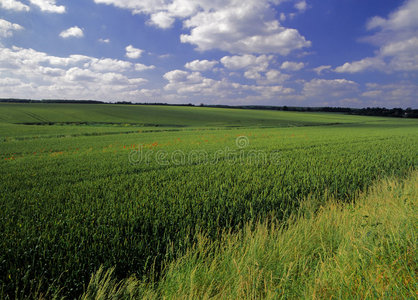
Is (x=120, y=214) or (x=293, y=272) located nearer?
(x=293, y=272)

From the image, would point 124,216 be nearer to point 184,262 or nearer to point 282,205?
point 184,262

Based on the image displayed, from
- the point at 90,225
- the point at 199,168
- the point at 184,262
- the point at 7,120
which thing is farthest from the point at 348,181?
the point at 7,120

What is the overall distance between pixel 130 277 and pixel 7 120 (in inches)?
2465

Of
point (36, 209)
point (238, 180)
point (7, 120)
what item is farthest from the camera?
point (7, 120)

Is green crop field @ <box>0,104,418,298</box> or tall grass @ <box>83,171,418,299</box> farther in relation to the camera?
green crop field @ <box>0,104,418,298</box>

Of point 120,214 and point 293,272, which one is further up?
point 120,214

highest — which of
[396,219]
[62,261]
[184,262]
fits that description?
[396,219]

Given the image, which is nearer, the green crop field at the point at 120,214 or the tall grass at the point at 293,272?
the tall grass at the point at 293,272

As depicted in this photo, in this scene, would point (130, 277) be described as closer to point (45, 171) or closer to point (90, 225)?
point (90, 225)

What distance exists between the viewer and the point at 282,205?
529 cm

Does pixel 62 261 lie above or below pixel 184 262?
above

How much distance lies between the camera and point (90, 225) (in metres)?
3.79

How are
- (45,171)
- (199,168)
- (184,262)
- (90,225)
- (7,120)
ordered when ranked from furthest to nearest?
(7,120) → (199,168) → (45,171) → (90,225) → (184,262)

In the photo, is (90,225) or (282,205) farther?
(282,205)
